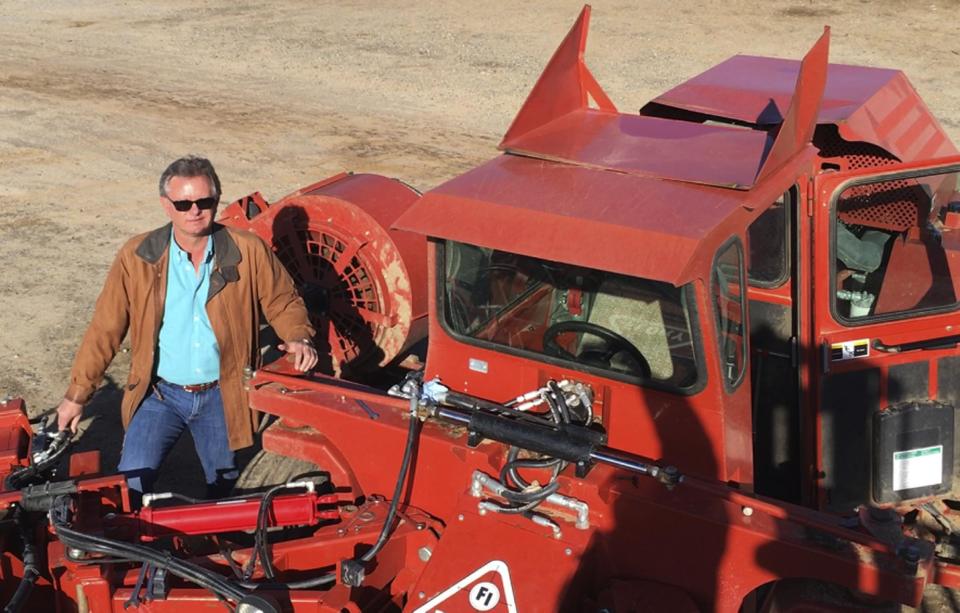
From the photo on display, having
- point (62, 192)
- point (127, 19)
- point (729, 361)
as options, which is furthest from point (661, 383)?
point (127, 19)

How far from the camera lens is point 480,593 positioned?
4.00m

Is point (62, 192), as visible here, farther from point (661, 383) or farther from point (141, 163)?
point (661, 383)

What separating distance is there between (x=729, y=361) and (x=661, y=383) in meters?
0.27

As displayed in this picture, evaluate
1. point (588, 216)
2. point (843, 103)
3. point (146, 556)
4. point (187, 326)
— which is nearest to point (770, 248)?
point (843, 103)

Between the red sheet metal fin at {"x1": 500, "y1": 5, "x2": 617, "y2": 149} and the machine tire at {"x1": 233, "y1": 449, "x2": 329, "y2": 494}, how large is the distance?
2.56 metres

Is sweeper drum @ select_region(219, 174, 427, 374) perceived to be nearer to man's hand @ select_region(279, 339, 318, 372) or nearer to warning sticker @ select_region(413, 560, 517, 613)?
man's hand @ select_region(279, 339, 318, 372)

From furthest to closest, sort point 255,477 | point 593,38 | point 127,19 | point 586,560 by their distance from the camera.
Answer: point 127,19
point 593,38
point 255,477
point 586,560

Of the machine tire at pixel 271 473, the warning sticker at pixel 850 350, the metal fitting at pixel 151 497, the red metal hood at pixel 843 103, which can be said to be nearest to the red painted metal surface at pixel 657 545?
the warning sticker at pixel 850 350

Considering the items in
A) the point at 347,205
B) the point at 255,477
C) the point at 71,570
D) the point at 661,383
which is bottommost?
the point at 255,477

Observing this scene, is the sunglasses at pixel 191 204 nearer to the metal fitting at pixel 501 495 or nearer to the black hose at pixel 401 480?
the black hose at pixel 401 480

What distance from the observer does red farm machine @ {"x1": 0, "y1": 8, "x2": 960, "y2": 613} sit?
3.92 metres

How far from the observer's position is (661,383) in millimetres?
4086

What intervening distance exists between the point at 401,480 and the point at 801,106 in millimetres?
1989

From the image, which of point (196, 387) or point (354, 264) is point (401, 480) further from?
point (354, 264)
